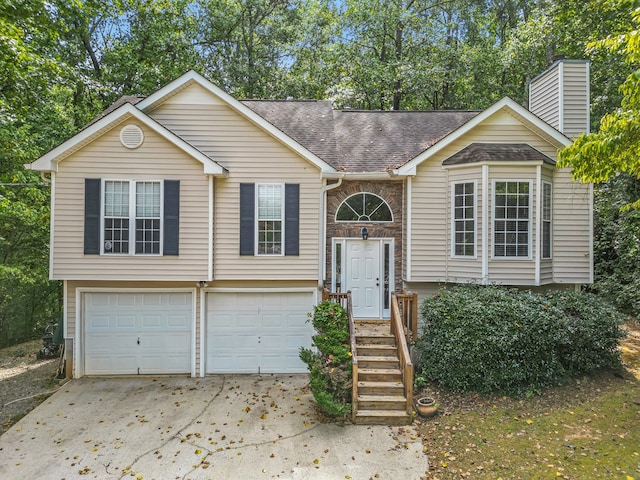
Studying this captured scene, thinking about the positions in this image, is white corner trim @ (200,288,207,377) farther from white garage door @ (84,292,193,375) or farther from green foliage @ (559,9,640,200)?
green foliage @ (559,9,640,200)

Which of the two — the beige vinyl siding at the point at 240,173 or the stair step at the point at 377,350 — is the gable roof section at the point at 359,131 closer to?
the beige vinyl siding at the point at 240,173

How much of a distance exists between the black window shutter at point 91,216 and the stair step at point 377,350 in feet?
20.5

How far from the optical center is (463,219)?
8.58 m

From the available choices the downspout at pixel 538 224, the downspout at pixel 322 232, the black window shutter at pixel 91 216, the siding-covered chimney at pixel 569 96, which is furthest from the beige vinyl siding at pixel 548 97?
the black window shutter at pixel 91 216

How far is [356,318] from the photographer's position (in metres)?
9.38

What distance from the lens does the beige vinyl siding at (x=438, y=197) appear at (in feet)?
28.7

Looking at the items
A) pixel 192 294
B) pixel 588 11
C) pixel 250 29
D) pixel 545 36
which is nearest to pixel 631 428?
pixel 192 294

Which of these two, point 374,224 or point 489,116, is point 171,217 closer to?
point 374,224

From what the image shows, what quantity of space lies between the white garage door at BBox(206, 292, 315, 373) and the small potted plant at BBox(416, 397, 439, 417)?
3.18 metres

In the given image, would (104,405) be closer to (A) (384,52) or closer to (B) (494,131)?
(B) (494,131)

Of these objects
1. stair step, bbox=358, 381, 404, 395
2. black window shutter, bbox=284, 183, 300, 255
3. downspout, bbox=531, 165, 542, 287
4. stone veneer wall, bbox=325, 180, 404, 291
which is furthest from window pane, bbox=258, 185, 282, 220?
downspout, bbox=531, 165, 542, 287

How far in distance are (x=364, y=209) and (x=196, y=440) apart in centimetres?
639

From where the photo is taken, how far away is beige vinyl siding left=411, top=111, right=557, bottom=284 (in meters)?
8.75

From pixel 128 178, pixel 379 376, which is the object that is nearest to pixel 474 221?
pixel 379 376
